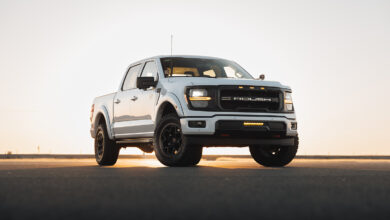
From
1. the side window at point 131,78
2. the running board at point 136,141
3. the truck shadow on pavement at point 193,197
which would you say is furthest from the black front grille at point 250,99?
the truck shadow on pavement at point 193,197

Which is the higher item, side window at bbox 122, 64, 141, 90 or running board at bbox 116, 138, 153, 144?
side window at bbox 122, 64, 141, 90

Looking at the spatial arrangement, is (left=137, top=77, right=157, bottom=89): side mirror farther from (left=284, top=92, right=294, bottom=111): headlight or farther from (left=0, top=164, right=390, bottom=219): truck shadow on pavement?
(left=0, top=164, right=390, bottom=219): truck shadow on pavement

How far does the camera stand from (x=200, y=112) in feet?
35.0

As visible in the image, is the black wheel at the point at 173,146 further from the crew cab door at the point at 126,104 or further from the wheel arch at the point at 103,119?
the wheel arch at the point at 103,119

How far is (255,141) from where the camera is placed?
10859 mm

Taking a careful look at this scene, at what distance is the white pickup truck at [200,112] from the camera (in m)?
10.7

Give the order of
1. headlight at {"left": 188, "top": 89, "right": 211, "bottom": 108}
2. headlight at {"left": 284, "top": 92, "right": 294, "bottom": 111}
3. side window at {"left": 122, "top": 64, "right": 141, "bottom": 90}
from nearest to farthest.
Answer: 1. headlight at {"left": 188, "top": 89, "right": 211, "bottom": 108}
2. headlight at {"left": 284, "top": 92, "right": 294, "bottom": 111}
3. side window at {"left": 122, "top": 64, "right": 141, "bottom": 90}

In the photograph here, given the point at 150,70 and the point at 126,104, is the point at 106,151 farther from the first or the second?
the point at 150,70

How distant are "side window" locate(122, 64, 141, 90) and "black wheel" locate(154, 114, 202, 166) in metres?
2.07

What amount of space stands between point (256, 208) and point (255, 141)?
594 centimetres

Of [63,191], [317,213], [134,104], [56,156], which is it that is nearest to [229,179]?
[63,191]

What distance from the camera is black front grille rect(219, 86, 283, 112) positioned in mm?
10867

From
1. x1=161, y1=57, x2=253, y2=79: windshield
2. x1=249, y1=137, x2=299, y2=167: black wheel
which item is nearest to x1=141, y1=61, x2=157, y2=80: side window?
x1=161, y1=57, x2=253, y2=79: windshield

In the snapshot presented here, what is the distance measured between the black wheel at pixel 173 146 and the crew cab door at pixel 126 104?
1394 mm
